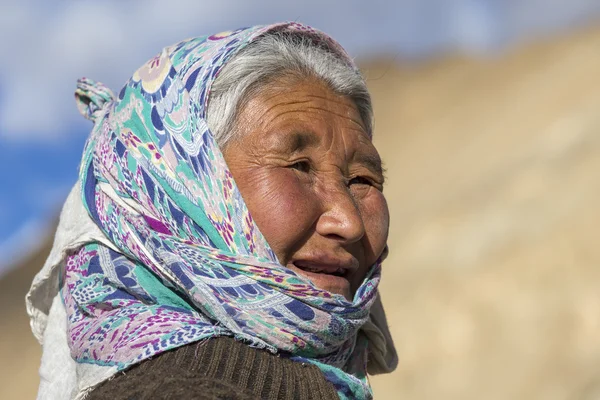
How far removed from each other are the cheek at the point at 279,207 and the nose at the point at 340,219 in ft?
0.17

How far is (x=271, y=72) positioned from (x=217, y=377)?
38.3 inches

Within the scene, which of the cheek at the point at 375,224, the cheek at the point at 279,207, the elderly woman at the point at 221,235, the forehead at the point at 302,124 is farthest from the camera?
the cheek at the point at 375,224

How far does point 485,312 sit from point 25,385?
18106 millimetres

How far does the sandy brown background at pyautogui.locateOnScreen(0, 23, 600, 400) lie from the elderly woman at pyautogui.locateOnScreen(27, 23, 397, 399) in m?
0.94

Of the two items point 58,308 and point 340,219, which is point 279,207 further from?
point 58,308

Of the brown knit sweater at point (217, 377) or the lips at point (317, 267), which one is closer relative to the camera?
the brown knit sweater at point (217, 377)

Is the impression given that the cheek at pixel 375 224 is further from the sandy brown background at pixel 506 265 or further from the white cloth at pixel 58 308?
the sandy brown background at pixel 506 265

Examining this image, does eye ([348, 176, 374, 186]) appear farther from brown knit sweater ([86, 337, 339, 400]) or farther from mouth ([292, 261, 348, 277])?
brown knit sweater ([86, 337, 339, 400])

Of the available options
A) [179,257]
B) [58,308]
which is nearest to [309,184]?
[179,257]

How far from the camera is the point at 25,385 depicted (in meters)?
25.8

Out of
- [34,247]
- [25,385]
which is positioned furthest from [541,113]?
[34,247]

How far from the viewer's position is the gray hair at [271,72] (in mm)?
2613

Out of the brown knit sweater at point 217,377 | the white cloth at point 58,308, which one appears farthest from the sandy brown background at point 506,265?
the brown knit sweater at point 217,377

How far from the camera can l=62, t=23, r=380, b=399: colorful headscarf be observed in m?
2.35
